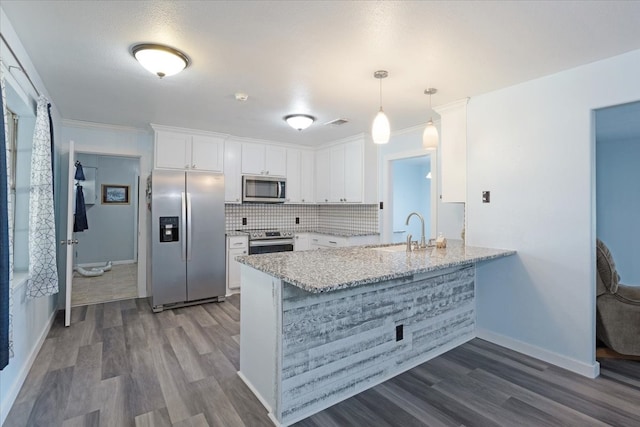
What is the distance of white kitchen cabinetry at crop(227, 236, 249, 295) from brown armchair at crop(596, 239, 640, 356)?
157 inches

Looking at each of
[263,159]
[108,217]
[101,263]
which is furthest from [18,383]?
[108,217]

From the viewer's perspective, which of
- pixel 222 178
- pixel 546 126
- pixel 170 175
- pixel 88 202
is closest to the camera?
pixel 546 126

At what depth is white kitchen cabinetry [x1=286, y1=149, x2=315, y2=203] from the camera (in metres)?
5.34

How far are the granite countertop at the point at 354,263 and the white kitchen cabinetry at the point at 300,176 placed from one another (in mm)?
2625

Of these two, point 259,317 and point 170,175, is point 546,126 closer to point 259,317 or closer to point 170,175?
point 259,317

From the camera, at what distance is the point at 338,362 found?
212 centimetres

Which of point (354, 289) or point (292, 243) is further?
point (292, 243)

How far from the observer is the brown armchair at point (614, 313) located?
8.54 ft

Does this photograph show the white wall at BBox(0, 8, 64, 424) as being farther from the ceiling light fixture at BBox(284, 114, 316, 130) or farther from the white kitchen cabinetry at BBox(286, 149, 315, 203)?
the white kitchen cabinetry at BBox(286, 149, 315, 203)

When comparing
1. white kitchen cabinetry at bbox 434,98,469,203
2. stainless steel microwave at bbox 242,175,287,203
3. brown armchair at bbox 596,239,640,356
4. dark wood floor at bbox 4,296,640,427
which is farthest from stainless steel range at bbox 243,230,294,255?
brown armchair at bbox 596,239,640,356

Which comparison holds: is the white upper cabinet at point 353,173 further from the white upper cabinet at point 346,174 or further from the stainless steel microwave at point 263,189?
the stainless steel microwave at point 263,189

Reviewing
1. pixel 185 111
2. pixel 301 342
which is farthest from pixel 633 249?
pixel 185 111

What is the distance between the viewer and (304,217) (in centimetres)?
587

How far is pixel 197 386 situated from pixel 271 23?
2475mm
